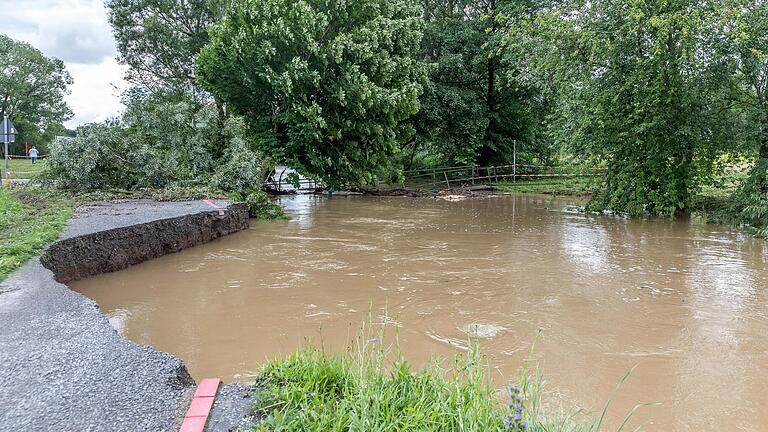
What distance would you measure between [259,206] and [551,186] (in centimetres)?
1300

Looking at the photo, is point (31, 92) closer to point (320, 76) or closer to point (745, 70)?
point (320, 76)

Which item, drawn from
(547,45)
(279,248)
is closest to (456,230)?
(279,248)

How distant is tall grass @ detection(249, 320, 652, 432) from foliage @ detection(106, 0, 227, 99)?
23.1 m

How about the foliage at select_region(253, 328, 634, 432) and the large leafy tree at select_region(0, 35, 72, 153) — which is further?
the large leafy tree at select_region(0, 35, 72, 153)

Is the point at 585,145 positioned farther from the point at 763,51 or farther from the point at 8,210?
the point at 8,210

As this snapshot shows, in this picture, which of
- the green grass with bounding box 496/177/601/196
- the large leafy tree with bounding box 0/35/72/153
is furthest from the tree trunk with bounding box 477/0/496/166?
the large leafy tree with bounding box 0/35/72/153

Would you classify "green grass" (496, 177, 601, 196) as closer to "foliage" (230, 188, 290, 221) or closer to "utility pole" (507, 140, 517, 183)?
"utility pole" (507, 140, 517, 183)

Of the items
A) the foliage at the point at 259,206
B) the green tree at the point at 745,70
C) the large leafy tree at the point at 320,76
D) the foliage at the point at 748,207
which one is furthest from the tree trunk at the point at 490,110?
the foliage at the point at 259,206

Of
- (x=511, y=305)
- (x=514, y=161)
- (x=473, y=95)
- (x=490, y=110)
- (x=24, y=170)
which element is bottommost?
(x=511, y=305)

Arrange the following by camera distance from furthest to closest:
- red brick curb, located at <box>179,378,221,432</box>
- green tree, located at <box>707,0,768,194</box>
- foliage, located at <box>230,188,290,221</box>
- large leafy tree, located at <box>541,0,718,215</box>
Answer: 1. foliage, located at <box>230,188,290,221</box>
2. large leafy tree, located at <box>541,0,718,215</box>
3. green tree, located at <box>707,0,768,194</box>
4. red brick curb, located at <box>179,378,221,432</box>

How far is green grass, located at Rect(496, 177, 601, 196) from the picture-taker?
20.3m

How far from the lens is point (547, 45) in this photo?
1383 centimetres

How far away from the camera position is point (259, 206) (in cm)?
1396

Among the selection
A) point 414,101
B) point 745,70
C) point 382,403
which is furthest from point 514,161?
point 382,403
